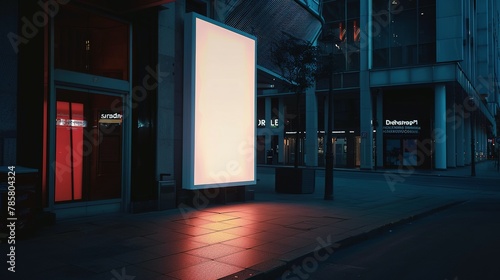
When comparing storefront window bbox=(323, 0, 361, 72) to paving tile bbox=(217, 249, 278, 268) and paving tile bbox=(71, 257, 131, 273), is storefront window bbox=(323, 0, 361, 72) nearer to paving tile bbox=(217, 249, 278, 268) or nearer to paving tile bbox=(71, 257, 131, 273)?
paving tile bbox=(217, 249, 278, 268)

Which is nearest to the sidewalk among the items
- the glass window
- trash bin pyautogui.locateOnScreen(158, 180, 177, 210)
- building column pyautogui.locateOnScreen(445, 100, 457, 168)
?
trash bin pyautogui.locateOnScreen(158, 180, 177, 210)

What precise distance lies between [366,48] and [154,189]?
30451mm

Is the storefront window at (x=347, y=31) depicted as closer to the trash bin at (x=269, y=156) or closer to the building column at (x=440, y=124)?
the building column at (x=440, y=124)

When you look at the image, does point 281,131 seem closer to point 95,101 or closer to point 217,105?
point 217,105

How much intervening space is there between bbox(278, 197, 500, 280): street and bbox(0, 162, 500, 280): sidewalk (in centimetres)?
31

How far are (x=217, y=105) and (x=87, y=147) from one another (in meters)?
3.92

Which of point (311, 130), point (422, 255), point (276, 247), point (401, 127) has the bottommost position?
point (422, 255)

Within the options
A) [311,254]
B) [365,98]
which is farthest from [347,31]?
[311,254]

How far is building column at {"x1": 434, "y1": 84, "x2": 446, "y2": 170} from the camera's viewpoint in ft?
113

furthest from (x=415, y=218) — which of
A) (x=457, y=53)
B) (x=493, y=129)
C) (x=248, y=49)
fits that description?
(x=493, y=129)

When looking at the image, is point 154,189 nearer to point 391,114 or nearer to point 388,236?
point 388,236

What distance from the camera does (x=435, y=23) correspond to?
1406 inches

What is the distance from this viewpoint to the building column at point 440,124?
34500mm

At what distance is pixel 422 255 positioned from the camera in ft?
24.7
